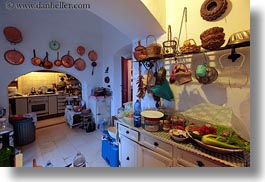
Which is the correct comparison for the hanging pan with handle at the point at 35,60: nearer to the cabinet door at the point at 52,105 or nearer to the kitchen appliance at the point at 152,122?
the cabinet door at the point at 52,105

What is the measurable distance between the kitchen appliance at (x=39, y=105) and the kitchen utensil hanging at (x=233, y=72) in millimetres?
4609

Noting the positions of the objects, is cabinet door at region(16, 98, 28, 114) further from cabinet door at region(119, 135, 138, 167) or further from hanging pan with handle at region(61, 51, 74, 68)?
cabinet door at region(119, 135, 138, 167)

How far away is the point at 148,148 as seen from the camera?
1.24 m

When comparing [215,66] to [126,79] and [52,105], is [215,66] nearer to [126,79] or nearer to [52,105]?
[126,79]

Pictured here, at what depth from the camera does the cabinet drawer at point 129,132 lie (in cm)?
134

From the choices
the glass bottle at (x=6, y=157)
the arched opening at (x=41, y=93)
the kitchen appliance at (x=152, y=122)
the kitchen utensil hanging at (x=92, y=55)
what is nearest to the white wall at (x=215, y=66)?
the kitchen appliance at (x=152, y=122)

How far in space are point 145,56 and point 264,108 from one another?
Result: 1.09 meters

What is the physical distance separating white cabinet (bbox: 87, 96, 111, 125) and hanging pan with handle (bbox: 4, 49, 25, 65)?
157 cm

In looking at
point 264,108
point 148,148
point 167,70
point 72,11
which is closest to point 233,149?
point 264,108

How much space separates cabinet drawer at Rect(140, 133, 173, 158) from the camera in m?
1.06

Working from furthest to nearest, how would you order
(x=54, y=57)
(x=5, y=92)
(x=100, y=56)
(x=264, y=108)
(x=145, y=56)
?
1. (x=100, y=56)
2. (x=54, y=57)
3. (x=5, y=92)
4. (x=145, y=56)
5. (x=264, y=108)

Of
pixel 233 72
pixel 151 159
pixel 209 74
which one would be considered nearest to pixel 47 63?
pixel 151 159

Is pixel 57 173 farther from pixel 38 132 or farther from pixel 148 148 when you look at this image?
pixel 38 132

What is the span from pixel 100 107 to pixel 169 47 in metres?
2.49
